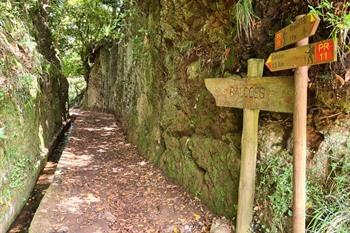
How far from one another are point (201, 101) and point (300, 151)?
2077 millimetres

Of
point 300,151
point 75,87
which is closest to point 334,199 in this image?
point 300,151

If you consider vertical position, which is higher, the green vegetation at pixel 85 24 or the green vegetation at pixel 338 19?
the green vegetation at pixel 85 24

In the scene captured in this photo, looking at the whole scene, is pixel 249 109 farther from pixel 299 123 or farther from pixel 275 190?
pixel 275 190

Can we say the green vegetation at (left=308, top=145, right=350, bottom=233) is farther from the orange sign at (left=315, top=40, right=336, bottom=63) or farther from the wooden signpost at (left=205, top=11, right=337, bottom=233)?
the orange sign at (left=315, top=40, right=336, bottom=63)

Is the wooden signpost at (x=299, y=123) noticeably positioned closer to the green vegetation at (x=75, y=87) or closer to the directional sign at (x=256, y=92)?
the directional sign at (x=256, y=92)

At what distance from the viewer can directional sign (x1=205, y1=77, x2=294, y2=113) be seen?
2939 millimetres

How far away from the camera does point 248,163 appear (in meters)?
3.31

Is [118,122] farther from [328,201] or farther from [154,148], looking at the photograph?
[328,201]

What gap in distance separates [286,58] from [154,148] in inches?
Answer: 164

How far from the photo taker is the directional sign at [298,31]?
7.88ft

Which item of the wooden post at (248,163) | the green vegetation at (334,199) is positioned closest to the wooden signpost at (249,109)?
the wooden post at (248,163)

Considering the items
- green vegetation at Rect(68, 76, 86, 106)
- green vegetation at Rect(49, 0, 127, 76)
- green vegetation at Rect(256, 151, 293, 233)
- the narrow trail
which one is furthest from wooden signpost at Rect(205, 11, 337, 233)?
green vegetation at Rect(68, 76, 86, 106)

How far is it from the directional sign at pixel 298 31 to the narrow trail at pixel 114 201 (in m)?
2.35

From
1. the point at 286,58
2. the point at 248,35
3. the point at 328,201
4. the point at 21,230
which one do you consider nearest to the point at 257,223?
the point at 328,201
